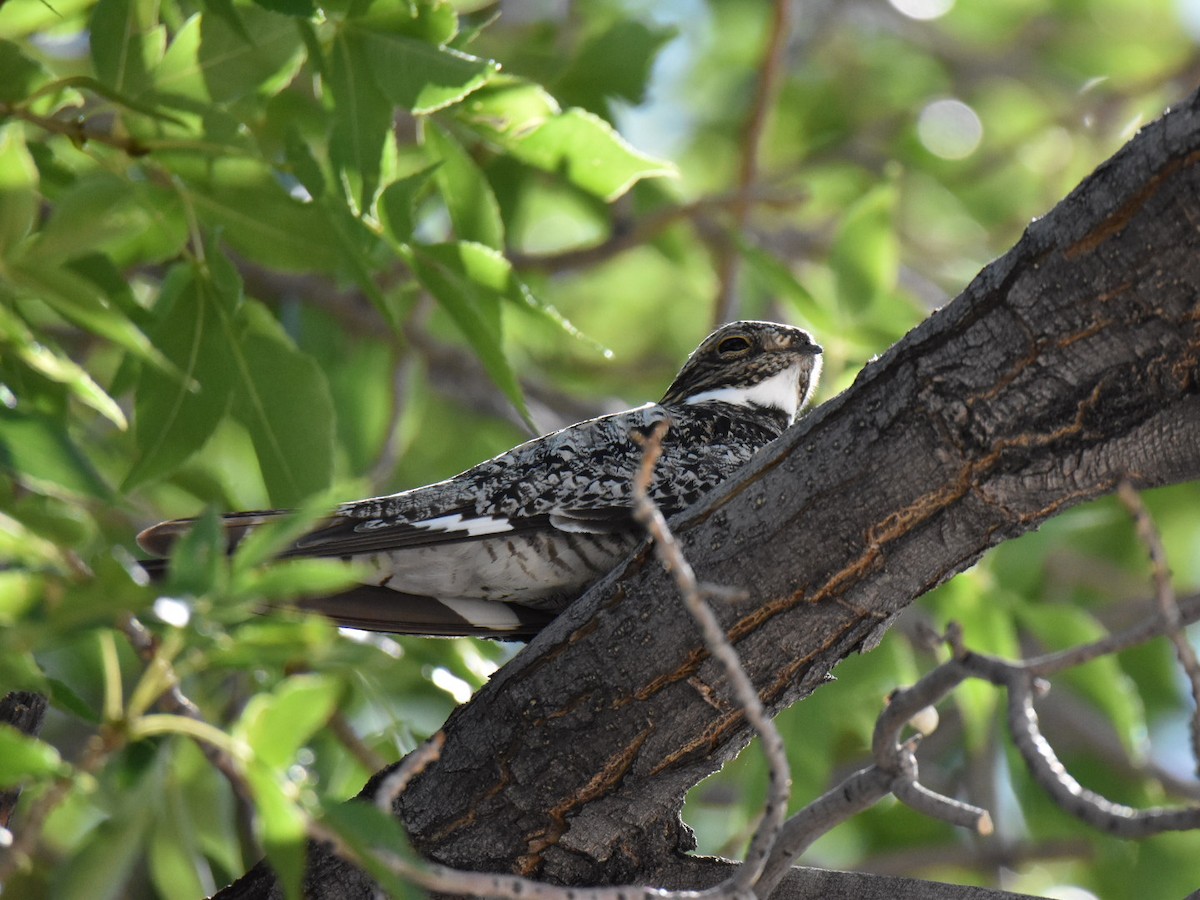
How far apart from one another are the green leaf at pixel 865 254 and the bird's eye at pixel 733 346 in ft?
1.23

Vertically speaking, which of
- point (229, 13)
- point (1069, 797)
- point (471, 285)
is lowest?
point (1069, 797)

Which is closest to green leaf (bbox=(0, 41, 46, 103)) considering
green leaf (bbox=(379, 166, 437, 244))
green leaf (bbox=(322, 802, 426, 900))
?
green leaf (bbox=(379, 166, 437, 244))

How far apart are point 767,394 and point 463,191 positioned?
135 centimetres

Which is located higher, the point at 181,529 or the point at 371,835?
the point at 181,529

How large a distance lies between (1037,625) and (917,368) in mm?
2192

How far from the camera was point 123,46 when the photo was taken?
→ 7.54 ft

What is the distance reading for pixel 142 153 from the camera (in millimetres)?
2346

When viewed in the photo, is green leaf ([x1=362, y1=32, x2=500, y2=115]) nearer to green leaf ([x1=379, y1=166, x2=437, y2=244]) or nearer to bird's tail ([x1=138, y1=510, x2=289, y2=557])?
green leaf ([x1=379, y1=166, x2=437, y2=244])

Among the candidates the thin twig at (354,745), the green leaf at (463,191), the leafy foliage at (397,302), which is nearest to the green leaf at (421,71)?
the leafy foliage at (397,302)

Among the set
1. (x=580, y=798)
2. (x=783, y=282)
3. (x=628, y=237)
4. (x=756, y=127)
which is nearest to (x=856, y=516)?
(x=580, y=798)

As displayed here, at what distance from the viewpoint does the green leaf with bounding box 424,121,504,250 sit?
266 cm

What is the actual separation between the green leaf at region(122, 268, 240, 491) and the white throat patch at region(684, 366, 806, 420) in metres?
1.54

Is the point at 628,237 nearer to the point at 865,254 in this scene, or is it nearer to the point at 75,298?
the point at 865,254

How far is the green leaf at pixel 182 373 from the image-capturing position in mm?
2480
